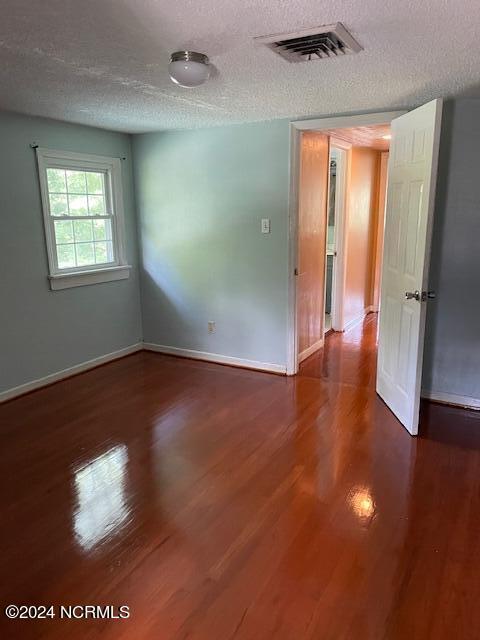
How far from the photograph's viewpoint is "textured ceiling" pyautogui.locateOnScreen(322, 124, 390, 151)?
4.26 metres

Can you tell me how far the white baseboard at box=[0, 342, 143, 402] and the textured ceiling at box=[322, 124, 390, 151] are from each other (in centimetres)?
289

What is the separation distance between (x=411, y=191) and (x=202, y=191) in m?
1.99

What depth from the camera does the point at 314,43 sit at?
198 cm

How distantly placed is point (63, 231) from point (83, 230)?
0.24 meters

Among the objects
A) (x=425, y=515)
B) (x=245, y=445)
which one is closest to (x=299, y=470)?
(x=245, y=445)

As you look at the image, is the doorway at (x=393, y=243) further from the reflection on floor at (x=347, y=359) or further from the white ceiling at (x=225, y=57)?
the white ceiling at (x=225, y=57)

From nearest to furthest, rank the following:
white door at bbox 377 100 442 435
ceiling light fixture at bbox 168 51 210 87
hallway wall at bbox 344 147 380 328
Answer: ceiling light fixture at bbox 168 51 210 87 < white door at bbox 377 100 442 435 < hallway wall at bbox 344 147 380 328

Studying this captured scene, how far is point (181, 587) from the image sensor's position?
72.2 inches

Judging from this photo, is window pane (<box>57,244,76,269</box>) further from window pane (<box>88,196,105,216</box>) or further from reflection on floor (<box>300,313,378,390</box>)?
reflection on floor (<box>300,313,378,390</box>)

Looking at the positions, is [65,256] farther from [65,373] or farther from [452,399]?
[452,399]

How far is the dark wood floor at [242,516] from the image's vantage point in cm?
171

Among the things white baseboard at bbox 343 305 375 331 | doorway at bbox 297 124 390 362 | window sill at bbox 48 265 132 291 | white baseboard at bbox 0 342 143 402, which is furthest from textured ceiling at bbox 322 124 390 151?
white baseboard at bbox 0 342 143 402

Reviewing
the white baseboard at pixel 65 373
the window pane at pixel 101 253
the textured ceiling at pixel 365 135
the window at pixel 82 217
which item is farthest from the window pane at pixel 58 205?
the textured ceiling at pixel 365 135

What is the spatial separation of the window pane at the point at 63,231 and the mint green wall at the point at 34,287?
203mm
